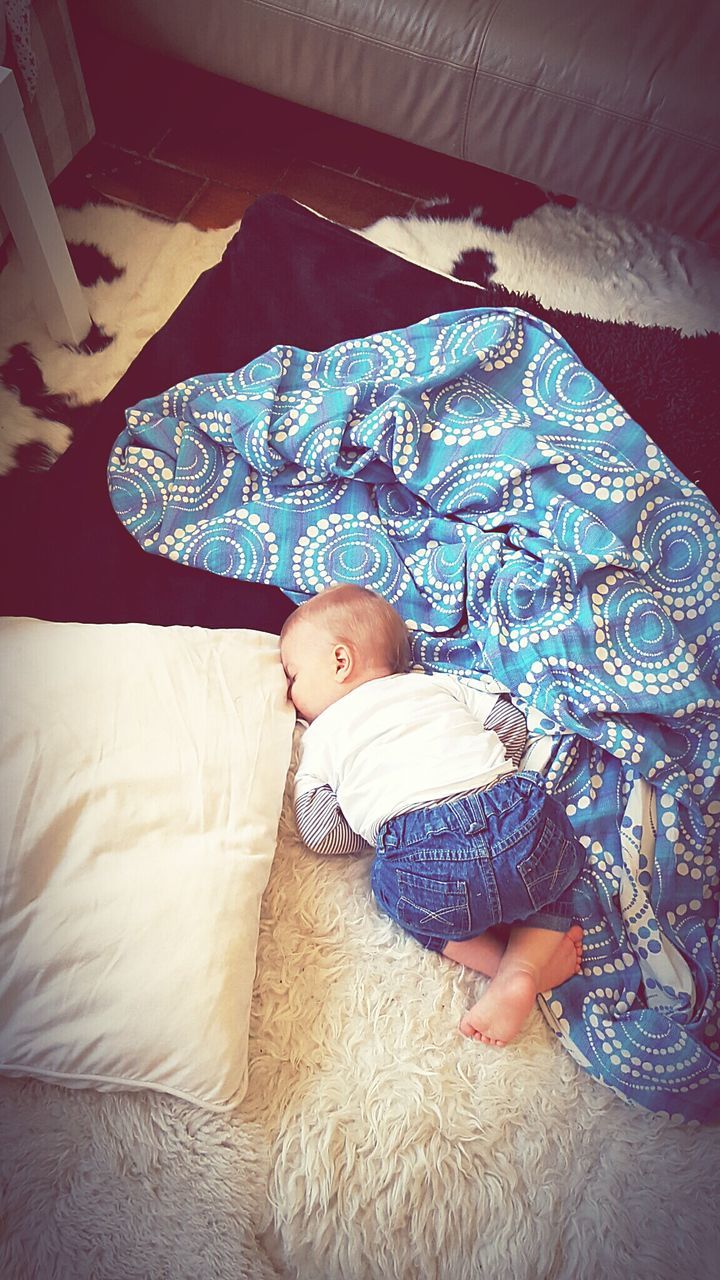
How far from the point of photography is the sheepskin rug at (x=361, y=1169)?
0.81m

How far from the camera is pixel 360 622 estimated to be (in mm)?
1092

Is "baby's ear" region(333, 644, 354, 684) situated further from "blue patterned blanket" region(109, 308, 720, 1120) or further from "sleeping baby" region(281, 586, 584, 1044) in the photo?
"blue patterned blanket" region(109, 308, 720, 1120)

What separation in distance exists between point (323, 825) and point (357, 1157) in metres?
0.33

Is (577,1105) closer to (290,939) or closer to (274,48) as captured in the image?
(290,939)

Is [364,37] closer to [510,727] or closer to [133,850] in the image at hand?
[510,727]

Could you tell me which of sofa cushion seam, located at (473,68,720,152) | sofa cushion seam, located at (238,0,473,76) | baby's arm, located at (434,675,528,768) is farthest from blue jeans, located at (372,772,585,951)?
sofa cushion seam, located at (238,0,473,76)

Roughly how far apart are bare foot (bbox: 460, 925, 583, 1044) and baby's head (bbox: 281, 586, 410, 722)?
37 cm

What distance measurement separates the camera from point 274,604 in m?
1.23

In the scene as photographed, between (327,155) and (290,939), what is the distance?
5.59 ft

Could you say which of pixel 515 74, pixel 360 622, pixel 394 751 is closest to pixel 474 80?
pixel 515 74

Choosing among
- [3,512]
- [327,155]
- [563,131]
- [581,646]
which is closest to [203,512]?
[3,512]

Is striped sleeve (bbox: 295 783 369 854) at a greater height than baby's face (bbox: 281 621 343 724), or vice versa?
baby's face (bbox: 281 621 343 724)

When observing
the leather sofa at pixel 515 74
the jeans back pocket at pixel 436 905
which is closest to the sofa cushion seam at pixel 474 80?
the leather sofa at pixel 515 74

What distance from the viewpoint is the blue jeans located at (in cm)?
94
